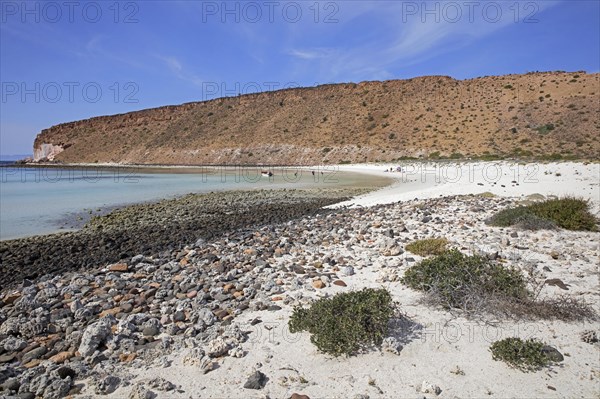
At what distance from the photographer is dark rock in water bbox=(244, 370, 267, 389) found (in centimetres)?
311

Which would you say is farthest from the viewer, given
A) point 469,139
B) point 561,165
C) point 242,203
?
point 469,139

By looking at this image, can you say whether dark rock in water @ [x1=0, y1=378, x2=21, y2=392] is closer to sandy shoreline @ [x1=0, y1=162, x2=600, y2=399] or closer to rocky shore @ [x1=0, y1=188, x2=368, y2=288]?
sandy shoreline @ [x1=0, y1=162, x2=600, y2=399]

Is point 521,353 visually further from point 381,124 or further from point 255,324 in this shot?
point 381,124

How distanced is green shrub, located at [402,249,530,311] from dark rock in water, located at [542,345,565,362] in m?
0.81

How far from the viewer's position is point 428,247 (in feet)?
21.3

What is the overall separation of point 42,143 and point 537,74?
122876 mm

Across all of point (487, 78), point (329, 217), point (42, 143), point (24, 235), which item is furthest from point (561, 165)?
point (42, 143)

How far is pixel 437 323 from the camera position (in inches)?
158

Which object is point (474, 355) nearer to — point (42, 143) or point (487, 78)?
point (487, 78)

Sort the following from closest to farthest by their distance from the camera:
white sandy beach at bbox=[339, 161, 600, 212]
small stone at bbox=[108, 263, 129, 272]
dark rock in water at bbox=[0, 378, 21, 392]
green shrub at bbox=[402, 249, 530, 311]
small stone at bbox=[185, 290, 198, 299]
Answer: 1. dark rock in water at bbox=[0, 378, 21, 392]
2. green shrub at bbox=[402, 249, 530, 311]
3. small stone at bbox=[185, 290, 198, 299]
4. small stone at bbox=[108, 263, 129, 272]
5. white sandy beach at bbox=[339, 161, 600, 212]

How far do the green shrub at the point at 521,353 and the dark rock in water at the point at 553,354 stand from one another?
0.04m

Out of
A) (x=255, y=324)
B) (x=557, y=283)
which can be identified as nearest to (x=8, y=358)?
(x=255, y=324)

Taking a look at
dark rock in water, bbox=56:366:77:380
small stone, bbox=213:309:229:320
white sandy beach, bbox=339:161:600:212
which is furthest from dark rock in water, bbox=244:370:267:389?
white sandy beach, bbox=339:161:600:212

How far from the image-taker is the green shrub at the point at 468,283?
4238mm
